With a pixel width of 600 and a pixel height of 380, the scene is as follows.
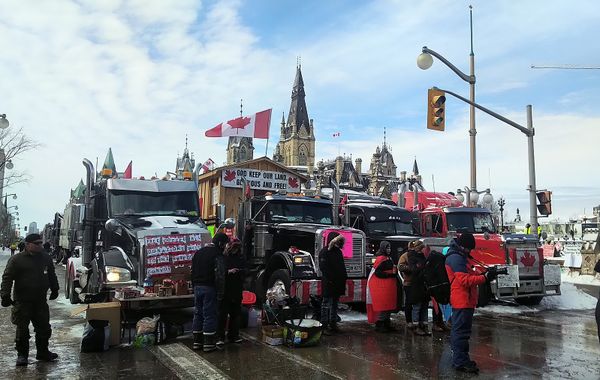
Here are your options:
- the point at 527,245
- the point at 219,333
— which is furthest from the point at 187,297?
the point at 527,245

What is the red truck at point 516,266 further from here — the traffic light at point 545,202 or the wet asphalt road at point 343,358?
the traffic light at point 545,202

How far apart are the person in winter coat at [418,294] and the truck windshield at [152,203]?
511cm

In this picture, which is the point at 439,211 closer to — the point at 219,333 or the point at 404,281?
the point at 404,281

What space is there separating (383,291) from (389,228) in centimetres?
455

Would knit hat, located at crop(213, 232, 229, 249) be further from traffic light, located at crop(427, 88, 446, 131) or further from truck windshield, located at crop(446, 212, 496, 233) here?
traffic light, located at crop(427, 88, 446, 131)

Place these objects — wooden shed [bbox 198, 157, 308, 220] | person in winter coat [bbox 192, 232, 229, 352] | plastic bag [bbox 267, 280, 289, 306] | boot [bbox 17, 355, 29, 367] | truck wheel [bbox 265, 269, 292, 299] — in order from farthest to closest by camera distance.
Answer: wooden shed [bbox 198, 157, 308, 220] → truck wheel [bbox 265, 269, 292, 299] → plastic bag [bbox 267, 280, 289, 306] → person in winter coat [bbox 192, 232, 229, 352] → boot [bbox 17, 355, 29, 367]

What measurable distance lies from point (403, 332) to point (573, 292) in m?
7.62

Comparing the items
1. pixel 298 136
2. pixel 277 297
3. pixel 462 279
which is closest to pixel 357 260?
pixel 277 297

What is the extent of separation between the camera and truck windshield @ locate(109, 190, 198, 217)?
10984 mm

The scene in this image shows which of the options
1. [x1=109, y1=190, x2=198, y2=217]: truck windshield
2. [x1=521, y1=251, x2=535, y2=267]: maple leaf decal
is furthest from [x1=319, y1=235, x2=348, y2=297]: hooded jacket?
[x1=521, y1=251, x2=535, y2=267]: maple leaf decal

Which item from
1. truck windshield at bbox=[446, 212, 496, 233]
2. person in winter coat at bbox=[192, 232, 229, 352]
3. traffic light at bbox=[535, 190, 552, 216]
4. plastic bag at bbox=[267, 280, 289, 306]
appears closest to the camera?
person in winter coat at bbox=[192, 232, 229, 352]

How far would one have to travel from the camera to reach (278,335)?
7945mm

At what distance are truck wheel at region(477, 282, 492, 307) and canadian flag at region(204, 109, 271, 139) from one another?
8.53 meters

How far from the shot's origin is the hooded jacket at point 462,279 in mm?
6320
